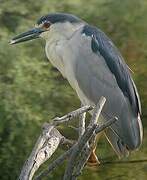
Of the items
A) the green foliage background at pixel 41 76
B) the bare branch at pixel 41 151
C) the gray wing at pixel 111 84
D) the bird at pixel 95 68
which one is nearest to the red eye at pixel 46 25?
the bird at pixel 95 68

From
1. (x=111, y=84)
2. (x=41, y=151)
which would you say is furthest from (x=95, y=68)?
(x=41, y=151)

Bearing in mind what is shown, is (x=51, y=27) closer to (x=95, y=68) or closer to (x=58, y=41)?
(x=58, y=41)

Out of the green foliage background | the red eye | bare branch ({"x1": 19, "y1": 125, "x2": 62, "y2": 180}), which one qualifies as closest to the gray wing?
the red eye

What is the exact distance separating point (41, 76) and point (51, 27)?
92 cm

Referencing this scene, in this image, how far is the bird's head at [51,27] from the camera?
271cm

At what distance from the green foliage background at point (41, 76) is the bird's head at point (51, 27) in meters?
0.77

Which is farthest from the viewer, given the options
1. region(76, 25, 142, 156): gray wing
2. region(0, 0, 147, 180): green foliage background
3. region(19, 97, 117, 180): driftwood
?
region(0, 0, 147, 180): green foliage background

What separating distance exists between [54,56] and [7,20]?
4.44 ft

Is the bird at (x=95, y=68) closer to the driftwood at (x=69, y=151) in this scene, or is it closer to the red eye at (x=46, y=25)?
the red eye at (x=46, y=25)

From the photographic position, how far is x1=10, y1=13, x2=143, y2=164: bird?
270 centimetres

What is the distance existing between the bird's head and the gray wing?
70mm

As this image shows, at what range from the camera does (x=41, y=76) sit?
367 cm

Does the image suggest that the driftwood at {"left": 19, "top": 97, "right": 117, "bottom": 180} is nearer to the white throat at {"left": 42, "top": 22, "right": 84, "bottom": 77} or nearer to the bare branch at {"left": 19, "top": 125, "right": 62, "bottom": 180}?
the bare branch at {"left": 19, "top": 125, "right": 62, "bottom": 180}

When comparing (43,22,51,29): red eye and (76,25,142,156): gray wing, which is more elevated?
(43,22,51,29): red eye
